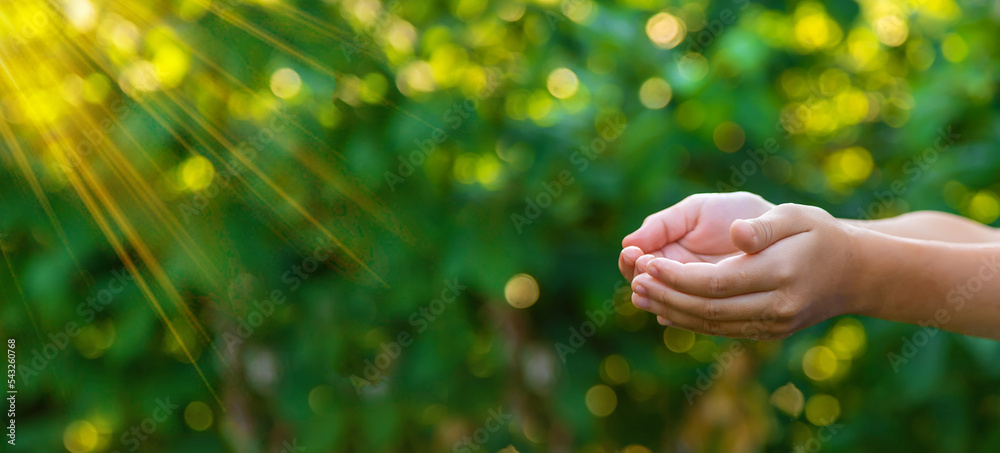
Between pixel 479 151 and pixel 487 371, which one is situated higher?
pixel 479 151

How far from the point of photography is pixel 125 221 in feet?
3.78

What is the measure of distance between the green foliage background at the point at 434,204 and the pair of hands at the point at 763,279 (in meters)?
0.40

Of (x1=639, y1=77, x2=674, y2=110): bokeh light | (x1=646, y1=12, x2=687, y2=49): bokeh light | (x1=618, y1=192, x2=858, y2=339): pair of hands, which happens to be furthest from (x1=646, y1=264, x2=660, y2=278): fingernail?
(x1=646, y1=12, x2=687, y2=49): bokeh light

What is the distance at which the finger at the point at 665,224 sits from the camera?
0.82 meters

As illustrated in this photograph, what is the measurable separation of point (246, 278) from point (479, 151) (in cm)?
Answer: 43

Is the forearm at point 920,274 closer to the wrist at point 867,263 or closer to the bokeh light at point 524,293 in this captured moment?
the wrist at point 867,263

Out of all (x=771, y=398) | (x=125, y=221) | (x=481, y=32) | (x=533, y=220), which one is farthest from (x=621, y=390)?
(x=125, y=221)

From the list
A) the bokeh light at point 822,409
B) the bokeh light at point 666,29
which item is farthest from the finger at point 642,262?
the bokeh light at point 822,409

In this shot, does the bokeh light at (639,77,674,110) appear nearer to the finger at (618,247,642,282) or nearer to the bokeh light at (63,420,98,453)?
the finger at (618,247,642,282)

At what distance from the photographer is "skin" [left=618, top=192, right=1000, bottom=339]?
690 mm

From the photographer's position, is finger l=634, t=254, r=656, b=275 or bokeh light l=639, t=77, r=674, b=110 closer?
finger l=634, t=254, r=656, b=275

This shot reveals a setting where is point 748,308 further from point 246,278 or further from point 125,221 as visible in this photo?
point 125,221

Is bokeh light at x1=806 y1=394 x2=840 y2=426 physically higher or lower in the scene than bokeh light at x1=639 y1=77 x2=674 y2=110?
lower

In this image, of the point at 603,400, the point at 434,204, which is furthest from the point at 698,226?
the point at 603,400
